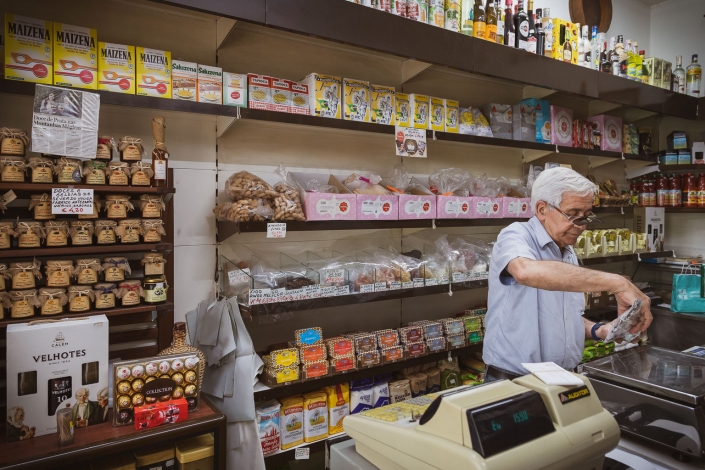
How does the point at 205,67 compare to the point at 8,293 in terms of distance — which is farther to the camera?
the point at 205,67

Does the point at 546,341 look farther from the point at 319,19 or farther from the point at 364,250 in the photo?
the point at 319,19

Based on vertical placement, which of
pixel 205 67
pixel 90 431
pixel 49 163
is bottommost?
pixel 90 431

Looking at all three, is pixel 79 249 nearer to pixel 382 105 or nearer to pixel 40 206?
pixel 40 206

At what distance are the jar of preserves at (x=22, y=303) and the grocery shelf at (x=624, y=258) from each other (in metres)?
3.40

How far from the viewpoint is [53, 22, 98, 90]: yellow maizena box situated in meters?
1.89

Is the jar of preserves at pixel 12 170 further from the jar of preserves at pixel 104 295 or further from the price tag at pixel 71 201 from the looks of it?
the jar of preserves at pixel 104 295

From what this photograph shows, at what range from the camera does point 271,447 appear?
2311 mm

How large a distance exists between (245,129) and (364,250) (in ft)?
3.43

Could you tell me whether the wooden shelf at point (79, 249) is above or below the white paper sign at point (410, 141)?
below

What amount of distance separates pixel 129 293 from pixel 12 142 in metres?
0.72

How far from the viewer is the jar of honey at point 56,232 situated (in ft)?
6.03

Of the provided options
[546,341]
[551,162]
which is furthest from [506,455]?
[551,162]

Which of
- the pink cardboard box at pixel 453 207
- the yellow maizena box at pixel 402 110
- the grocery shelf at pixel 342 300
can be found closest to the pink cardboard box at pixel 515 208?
the pink cardboard box at pixel 453 207

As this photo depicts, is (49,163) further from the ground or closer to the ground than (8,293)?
further from the ground
